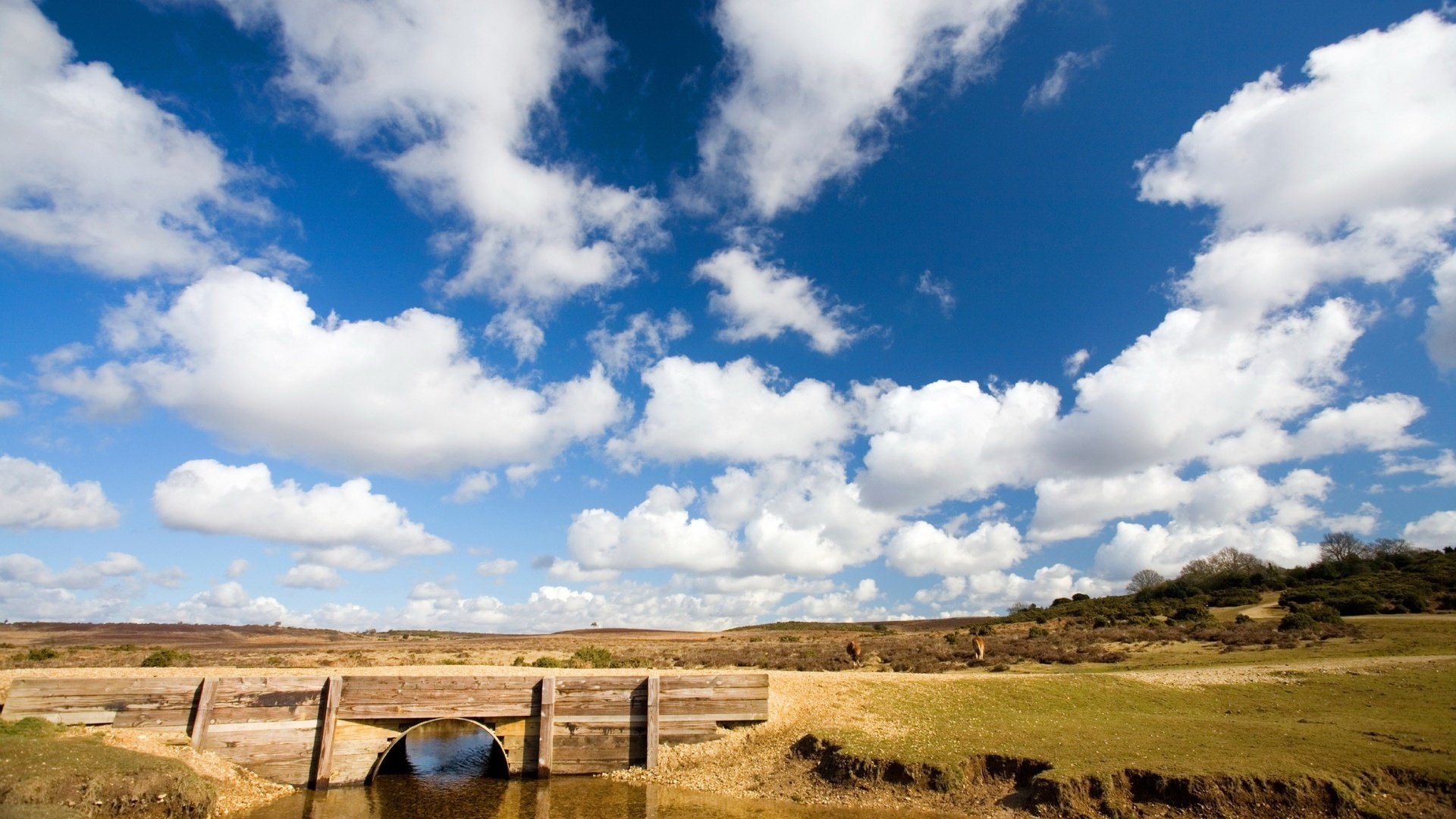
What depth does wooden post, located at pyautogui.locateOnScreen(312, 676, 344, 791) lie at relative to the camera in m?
19.5

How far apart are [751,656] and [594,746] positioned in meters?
23.5

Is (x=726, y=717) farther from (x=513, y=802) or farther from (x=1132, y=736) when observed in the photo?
(x=1132, y=736)

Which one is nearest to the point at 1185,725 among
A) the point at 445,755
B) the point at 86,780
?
the point at 445,755

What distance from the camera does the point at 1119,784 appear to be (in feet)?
49.0

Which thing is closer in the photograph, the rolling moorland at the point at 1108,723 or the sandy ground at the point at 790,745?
the rolling moorland at the point at 1108,723

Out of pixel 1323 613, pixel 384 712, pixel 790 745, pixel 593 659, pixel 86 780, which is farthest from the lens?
pixel 1323 613

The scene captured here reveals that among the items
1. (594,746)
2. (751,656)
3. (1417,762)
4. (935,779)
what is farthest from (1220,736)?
(751,656)

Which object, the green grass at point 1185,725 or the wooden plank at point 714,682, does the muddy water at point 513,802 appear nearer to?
the wooden plank at point 714,682

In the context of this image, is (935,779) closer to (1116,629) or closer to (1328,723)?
(1328,723)

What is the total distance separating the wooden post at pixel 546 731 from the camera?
2061 centimetres

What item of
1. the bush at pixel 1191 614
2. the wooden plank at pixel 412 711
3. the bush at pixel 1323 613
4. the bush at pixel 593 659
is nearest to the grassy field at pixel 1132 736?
the bush at pixel 1323 613

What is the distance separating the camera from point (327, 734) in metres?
19.7

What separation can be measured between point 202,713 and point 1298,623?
53.0 meters

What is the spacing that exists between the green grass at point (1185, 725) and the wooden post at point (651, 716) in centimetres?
541
